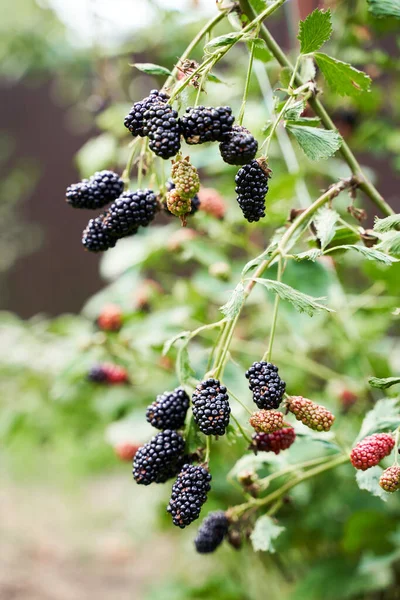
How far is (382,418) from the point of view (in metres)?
0.73

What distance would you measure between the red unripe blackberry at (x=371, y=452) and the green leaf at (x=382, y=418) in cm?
9

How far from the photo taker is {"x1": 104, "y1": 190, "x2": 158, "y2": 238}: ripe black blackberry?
630 millimetres

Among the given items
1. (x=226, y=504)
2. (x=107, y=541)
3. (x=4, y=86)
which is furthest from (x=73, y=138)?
(x=226, y=504)

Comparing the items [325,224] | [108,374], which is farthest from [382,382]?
[108,374]

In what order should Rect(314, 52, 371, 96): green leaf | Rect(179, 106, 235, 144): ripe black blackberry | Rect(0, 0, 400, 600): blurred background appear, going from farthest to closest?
1. Rect(0, 0, 400, 600): blurred background
2. Rect(314, 52, 371, 96): green leaf
3. Rect(179, 106, 235, 144): ripe black blackberry

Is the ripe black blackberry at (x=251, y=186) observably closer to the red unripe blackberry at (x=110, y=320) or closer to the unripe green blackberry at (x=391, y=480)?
the unripe green blackberry at (x=391, y=480)

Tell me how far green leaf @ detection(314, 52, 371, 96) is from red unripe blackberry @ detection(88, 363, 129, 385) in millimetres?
802

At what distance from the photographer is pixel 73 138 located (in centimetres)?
458

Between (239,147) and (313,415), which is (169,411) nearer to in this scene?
(313,415)

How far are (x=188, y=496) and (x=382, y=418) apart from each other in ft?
0.97

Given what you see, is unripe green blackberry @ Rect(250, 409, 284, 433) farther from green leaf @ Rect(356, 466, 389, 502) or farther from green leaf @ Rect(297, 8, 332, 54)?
green leaf @ Rect(297, 8, 332, 54)

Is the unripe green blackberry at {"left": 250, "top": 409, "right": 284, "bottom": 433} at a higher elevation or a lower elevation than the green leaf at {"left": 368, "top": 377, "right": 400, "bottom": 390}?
higher

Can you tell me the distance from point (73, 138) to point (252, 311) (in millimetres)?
3146

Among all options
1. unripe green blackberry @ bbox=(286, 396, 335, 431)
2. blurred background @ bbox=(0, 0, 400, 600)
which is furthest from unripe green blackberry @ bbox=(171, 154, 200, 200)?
unripe green blackberry @ bbox=(286, 396, 335, 431)
